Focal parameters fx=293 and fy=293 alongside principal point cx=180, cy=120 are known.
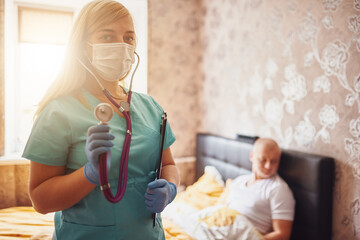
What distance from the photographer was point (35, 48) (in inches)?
113

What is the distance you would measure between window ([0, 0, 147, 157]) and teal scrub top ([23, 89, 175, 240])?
213 centimetres

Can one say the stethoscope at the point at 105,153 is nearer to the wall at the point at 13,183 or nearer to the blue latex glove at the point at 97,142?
the blue latex glove at the point at 97,142

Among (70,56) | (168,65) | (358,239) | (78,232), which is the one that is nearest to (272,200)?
(358,239)

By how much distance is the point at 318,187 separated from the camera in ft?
5.48

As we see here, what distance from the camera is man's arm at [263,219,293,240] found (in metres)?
1.66

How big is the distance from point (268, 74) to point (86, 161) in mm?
1787

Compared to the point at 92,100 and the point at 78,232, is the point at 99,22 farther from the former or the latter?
→ the point at 78,232

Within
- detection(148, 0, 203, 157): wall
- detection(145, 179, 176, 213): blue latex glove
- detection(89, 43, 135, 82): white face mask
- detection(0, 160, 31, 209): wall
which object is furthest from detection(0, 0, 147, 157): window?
detection(145, 179, 176, 213): blue latex glove

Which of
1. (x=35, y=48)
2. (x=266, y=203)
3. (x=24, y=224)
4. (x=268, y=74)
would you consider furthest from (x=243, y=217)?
(x=35, y=48)

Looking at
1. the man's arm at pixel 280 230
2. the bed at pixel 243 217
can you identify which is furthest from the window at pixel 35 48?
the man's arm at pixel 280 230

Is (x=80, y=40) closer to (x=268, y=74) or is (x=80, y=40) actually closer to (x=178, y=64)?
(x=268, y=74)

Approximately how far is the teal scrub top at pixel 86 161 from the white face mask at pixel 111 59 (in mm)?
97

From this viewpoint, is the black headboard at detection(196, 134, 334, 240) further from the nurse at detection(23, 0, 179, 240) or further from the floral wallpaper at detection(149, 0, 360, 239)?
the nurse at detection(23, 0, 179, 240)

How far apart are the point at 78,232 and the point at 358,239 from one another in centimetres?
151
